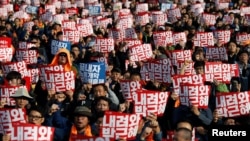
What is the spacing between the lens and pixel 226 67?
37.3 ft

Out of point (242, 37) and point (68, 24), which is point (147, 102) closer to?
point (242, 37)

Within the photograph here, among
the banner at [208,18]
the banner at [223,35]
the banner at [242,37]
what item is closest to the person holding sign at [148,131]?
the banner at [242,37]

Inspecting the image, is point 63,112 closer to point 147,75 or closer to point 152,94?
point 152,94

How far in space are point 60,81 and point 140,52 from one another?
11.8ft

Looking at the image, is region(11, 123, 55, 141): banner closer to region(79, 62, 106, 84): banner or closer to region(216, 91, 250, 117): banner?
region(216, 91, 250, 117): banner

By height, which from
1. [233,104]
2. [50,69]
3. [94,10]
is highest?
[94,10]

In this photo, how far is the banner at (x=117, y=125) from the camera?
7754 mm

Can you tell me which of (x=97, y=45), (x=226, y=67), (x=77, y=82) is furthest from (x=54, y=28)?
(x=226, y=67)

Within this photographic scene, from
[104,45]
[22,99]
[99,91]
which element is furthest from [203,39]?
[22,99]

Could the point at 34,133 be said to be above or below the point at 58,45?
below

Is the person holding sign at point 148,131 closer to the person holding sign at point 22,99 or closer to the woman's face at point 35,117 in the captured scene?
the woman's face at point 35,117

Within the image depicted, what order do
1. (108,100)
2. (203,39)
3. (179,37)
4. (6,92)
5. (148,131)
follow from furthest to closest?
(179,37) < (203,39) < (6,92) < (108,100) < (148,131)

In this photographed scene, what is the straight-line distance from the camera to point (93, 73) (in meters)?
11.6

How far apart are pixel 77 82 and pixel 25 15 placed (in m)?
11.1
